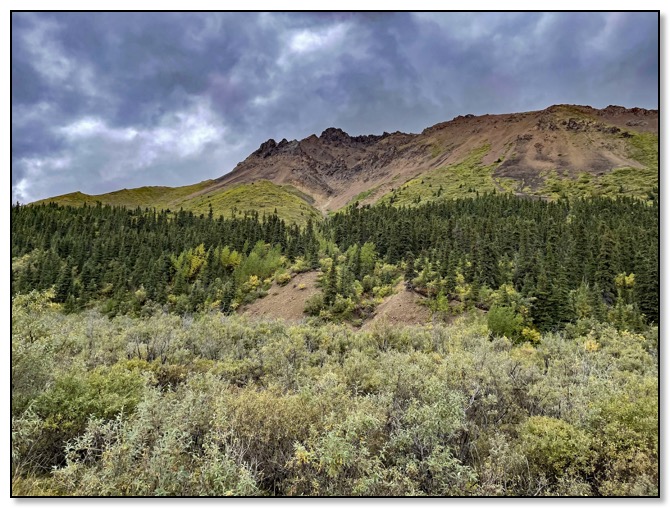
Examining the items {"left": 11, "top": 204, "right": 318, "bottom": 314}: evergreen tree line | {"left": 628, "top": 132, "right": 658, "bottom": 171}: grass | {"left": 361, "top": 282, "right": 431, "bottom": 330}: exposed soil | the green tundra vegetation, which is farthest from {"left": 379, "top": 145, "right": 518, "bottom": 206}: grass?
{"left": 361, "top": 282, "right": 431, "bottom": 330}: exposed soil

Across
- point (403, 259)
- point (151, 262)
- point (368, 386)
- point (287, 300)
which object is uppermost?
point (403, 259)

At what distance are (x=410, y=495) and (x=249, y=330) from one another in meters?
26.9

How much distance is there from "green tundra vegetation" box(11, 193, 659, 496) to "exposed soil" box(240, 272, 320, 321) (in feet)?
7.43

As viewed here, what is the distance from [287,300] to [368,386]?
150 feet

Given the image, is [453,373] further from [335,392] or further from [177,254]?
[177,254]

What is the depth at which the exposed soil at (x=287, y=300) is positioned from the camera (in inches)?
2306

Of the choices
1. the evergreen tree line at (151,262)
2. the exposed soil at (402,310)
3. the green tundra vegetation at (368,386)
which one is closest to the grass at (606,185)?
the green tundra vegetation at (368,386)

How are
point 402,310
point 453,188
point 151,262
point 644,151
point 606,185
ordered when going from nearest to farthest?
point 402,310 < point 151,262 < point 606,185 < point 453,188 < point 644,151

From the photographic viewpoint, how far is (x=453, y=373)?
60.2 ft

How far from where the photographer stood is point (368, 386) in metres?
18.1

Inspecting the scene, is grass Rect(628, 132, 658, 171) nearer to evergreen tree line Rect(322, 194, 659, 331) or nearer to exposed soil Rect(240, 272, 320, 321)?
evergreen tree line Rect(322, 194, 659, 331)

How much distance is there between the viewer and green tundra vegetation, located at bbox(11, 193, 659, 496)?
8.94 m

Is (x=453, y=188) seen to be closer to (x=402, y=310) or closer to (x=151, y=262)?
(x=402, y=310)

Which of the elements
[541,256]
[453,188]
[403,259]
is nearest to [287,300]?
[403,259]
